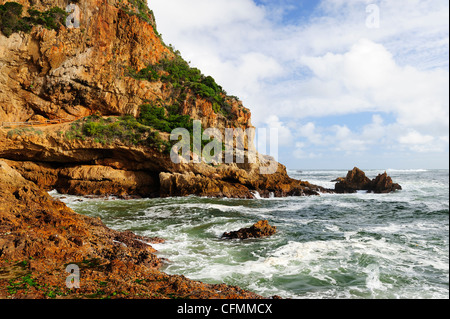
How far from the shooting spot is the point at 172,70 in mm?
33688

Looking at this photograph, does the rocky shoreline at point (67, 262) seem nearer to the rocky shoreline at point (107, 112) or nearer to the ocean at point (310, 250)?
the ocean at point (310, 250)

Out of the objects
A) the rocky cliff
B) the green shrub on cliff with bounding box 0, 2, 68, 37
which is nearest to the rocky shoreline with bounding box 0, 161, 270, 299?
the rocky cliff

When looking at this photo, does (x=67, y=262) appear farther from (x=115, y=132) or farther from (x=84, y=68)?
(x=84, y=68)

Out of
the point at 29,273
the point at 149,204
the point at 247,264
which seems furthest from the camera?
the point at 149,204

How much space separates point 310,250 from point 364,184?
90.3ft

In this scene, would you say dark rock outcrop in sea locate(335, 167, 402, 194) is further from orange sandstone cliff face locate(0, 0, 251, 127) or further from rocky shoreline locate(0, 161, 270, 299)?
rocky shoreline locate(0, 161, 270, 299)

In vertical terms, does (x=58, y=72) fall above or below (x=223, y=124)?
above

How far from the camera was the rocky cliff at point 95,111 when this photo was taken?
80.2 ft

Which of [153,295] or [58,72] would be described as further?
[58,72]

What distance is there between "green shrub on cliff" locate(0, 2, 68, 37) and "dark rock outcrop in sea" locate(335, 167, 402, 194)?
118ft

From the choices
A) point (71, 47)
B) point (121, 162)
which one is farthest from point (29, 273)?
point (71, 47)

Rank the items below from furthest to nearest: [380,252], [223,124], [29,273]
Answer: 1. [223,124]
2. [380,252]
3. [29,273]

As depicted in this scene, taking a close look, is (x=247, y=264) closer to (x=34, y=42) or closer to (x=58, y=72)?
(x=58, y=72)

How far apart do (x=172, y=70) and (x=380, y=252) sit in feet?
100
